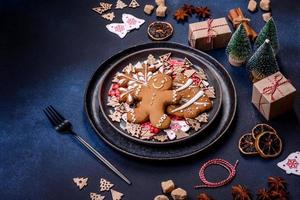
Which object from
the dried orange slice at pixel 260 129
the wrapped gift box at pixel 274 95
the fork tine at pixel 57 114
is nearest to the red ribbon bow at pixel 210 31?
the wrapped gift box at pixel 274 95

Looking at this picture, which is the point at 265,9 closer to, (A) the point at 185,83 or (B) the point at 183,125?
(A) the point at 185,83

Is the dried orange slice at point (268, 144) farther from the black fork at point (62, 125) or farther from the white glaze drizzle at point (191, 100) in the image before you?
the black fork at point (62, 125)

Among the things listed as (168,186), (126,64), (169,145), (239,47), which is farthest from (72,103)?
(239,47)

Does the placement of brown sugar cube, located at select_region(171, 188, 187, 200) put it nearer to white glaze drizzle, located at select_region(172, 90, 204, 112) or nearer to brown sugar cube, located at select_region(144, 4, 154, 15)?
white glaze drizzle, located at select_region(172, 90, 204, 112)

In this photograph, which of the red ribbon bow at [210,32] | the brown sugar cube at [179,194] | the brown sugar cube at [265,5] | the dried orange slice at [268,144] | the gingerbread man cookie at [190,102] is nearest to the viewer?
the brown sugar cube at [179,194]

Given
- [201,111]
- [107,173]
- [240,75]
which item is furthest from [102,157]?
[240,75]

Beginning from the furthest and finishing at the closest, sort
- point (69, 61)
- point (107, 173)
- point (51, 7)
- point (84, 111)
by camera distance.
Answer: point (51, 7), point (69, 61), point (84, 111), point (107, 173)
